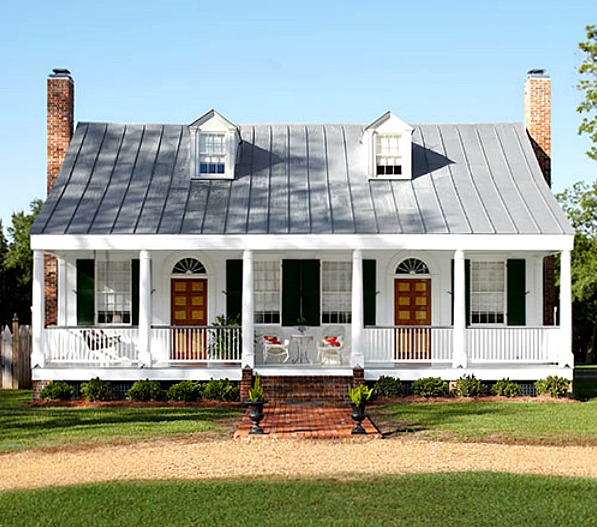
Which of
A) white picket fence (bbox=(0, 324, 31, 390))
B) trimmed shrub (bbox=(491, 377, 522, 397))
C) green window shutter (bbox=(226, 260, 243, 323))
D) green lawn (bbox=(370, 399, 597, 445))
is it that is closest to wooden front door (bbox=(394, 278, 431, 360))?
trimmed shrub (bbox=(491, 377, 522, 397))

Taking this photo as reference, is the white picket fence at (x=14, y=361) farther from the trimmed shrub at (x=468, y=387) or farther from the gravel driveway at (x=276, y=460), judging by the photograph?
the trimmed shrub at (x=468, y=387)

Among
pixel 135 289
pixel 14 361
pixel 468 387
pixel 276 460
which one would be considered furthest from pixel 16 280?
pixel 276 460

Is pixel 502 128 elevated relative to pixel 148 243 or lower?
elevated

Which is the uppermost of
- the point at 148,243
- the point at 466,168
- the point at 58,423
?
the point at 466,168

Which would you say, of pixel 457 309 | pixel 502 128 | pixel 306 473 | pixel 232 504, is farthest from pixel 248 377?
pixel 502 128

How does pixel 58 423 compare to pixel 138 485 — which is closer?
pixel 138 485

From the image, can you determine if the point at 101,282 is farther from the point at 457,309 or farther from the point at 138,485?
the point at 138,485

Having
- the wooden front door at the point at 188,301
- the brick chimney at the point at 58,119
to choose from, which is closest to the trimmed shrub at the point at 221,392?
the wooden front door at the point at 188,301

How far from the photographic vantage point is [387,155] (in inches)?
814

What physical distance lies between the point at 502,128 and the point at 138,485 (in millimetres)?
15952

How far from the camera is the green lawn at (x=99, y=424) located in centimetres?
1330

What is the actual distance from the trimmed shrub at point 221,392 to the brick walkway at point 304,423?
3.18 feet

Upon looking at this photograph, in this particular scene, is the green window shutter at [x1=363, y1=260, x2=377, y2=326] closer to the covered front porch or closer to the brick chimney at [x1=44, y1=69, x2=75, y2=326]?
the covered front porch

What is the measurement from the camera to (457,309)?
1827 centimetres
